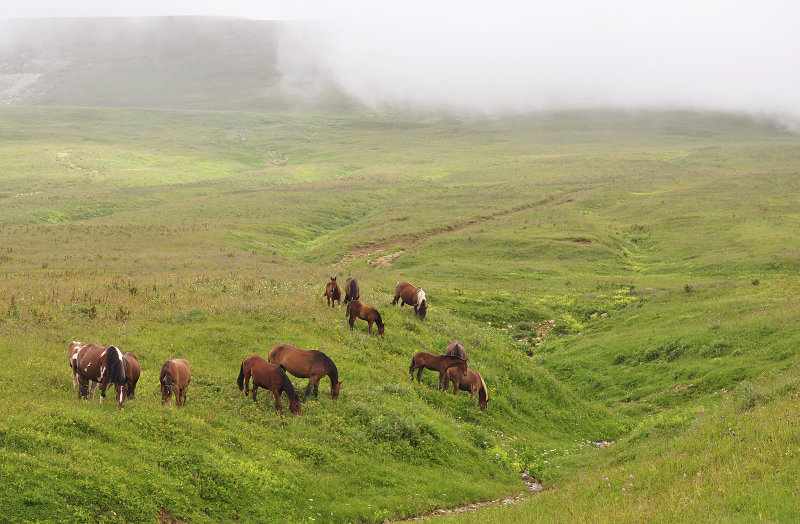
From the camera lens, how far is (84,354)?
1461 centimetres

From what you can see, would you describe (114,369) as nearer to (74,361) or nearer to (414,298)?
(74,361)

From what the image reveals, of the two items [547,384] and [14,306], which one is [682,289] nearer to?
[547,384]

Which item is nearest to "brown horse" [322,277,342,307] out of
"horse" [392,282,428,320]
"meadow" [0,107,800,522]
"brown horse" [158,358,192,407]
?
"meadow" [0,107,800,522]

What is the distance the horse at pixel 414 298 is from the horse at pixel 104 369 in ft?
51.5

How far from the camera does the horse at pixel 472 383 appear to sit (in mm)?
20766

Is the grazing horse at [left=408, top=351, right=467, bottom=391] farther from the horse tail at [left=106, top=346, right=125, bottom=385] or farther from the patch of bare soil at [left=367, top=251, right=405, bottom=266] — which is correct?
the patch of bare soil at [left=367, top=251, right=405, bottom=266]

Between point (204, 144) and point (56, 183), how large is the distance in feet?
244

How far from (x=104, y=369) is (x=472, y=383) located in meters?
12.1

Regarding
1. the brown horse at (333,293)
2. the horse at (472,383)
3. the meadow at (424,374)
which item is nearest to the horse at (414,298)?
the meadow at (424,374)

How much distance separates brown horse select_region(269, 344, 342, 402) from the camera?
17.0 meters

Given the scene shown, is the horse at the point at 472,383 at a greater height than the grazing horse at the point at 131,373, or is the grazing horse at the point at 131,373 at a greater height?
the grazing horse at the point at 131,373

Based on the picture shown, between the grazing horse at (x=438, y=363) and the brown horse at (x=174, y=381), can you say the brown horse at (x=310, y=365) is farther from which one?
the grazing horse at (x=438, y=363)

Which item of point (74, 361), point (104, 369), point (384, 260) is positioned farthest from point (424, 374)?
point (384, 260)

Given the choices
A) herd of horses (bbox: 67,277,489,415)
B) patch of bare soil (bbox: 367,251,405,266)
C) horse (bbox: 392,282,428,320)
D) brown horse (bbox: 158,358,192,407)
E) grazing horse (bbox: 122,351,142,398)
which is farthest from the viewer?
patch of bare soil (bbox: 367,251,405,266)
